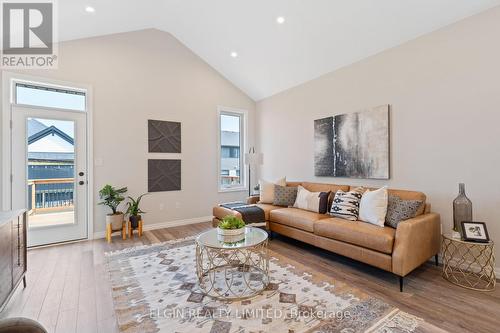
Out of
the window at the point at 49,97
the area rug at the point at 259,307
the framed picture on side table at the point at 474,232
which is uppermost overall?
the window at the point at 49,97

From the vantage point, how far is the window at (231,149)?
18.2ft

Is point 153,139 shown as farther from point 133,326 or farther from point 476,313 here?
point 476,313

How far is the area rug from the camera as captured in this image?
1.79 m

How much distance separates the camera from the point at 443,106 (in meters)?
2.85

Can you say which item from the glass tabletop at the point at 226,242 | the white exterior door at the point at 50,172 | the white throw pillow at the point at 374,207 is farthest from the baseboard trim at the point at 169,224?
the white throw pillow at the point at 374,207

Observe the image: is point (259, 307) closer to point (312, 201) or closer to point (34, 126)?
point (312, 201)

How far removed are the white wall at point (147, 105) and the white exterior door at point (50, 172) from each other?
235 mm

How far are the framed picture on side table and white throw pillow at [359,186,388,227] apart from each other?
71 cm

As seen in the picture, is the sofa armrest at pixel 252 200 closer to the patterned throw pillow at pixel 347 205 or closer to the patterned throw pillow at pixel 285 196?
the patterned throw pillow at pixel 285 196

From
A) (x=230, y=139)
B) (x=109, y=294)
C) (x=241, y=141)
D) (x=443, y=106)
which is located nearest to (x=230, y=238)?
(x=109, y=294)

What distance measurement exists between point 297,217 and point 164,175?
2714 millimetres

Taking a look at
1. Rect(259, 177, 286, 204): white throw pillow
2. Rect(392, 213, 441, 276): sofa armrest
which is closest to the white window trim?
Rect(259, 177, 286, 204): white throw pillow

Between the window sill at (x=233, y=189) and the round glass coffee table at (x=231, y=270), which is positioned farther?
the window sill at (x=233, y=189)

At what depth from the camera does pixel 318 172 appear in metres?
4.34
